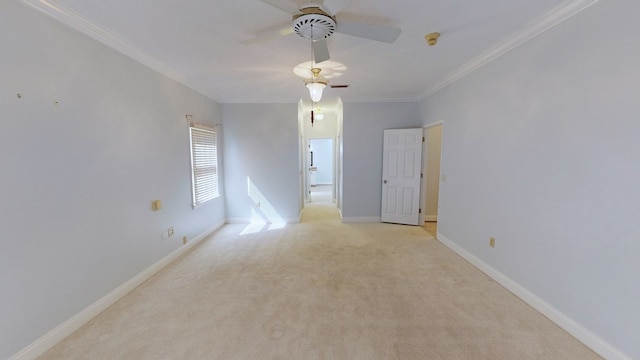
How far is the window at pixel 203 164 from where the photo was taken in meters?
3.98

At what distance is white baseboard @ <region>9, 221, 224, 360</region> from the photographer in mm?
1754

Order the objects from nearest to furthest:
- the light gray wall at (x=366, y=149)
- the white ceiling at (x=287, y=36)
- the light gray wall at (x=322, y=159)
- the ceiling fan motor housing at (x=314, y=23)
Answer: the ceiling fan motor housing at (x=314, y=23)
the white ceiling at (x=287, y=36)
the light gray wall at (x=366, y=149)
the light gray wall at (x=322, y=159)

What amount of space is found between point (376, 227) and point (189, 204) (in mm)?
3355

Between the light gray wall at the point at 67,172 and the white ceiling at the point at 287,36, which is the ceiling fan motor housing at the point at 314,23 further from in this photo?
the light gray wall at the point at 67,172

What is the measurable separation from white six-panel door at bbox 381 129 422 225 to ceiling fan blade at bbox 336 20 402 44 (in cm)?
314

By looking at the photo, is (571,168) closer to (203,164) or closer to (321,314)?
(321,314)

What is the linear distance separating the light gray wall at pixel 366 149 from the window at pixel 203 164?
101 inches

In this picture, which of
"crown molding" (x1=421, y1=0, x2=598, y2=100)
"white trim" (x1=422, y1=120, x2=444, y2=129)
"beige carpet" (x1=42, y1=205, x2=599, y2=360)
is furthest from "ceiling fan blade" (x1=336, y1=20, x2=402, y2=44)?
"white trim" (x1=422, y1=120, x2=444, y2=129)

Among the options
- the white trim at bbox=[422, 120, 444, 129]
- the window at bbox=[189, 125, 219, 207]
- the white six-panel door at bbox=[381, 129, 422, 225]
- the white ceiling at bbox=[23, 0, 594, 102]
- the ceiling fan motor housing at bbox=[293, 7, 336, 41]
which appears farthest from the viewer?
the white six-panel door at bbox=[381, 129, 422, 225]

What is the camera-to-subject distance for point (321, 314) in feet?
7.36

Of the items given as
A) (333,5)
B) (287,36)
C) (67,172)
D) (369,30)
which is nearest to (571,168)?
(369,30)

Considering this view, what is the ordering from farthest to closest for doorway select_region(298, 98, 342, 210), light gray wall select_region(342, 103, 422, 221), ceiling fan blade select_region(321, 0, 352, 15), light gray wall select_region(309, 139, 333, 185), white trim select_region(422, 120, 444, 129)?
light gray wall select_region(309, 139, 333, 185)
doorway select_region(298, 98, 342, 210)
light gray wall select_region(342, 103, 422, 221)
white trim select_region(422, 120, 444, 129)
ceiling fan blade select_region(321, 0, 352, 15)

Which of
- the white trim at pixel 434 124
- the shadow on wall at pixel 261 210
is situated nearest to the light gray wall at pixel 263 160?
the shadow on wall at pixel 261 210

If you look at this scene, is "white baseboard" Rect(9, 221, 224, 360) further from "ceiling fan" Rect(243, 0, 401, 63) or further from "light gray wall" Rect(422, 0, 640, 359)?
"light gray wall" Rect(422, 0, 640, 359)
